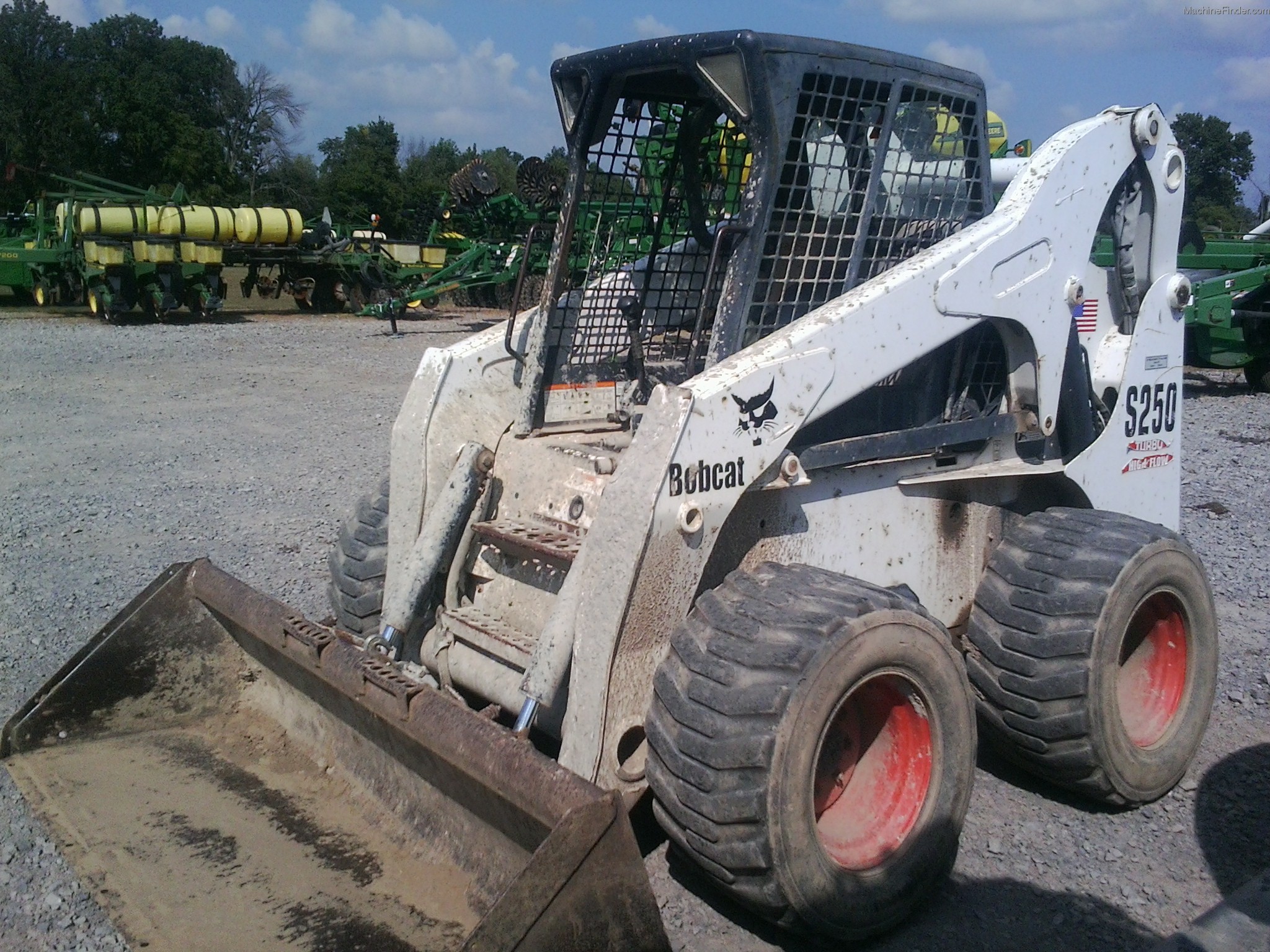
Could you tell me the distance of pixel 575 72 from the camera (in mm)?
3742

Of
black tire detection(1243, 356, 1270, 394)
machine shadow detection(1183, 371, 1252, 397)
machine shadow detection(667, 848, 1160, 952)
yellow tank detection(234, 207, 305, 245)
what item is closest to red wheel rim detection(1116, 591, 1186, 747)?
machine shadow detection(667, 848, 1160, 952)

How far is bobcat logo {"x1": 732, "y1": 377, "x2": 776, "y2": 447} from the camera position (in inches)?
117

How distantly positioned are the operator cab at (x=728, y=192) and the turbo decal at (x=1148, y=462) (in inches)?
47.1

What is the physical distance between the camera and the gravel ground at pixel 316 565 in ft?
10.6

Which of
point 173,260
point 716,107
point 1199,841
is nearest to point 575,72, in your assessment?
point 716,107

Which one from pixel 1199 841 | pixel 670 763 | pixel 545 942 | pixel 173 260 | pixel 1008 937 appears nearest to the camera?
pixel 545 942

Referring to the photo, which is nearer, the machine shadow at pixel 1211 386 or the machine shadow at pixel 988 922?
the machine shadow at pixel 988 922

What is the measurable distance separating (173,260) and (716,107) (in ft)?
63.0

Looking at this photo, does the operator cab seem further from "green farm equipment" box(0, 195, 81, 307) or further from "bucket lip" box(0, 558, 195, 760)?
"green farm equipment" box(0, 195, 81, 307)

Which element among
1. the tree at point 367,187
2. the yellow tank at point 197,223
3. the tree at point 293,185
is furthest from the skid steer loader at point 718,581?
the tree at point 293,185

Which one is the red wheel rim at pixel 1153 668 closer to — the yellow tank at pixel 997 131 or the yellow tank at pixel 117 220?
the yellow tank at pixel 997 131

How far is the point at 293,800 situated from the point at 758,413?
1.85 m

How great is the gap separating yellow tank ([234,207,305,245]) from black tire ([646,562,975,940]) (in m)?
21.4

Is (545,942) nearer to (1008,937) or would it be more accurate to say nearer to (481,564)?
(1008,937)
